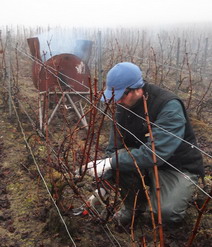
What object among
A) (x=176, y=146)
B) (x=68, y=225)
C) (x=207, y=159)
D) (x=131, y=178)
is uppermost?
(x=176, y=146)

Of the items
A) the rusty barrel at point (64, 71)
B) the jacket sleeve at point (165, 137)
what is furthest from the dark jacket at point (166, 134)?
the rusty barrel at point (64, 71)

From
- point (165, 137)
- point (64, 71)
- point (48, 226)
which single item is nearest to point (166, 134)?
point (165, 137)

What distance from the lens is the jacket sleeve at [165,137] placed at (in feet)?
7.16

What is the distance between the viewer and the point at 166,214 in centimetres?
237

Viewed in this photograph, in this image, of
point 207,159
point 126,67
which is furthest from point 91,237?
point 207,159

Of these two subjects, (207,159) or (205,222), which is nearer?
(205,222)

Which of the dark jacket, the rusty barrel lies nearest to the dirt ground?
the dark jacket

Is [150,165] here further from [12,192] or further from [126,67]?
[12,192]

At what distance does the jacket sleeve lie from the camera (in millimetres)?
2184

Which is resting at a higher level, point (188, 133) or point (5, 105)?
point (188, 133)

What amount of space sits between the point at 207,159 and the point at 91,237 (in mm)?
2459

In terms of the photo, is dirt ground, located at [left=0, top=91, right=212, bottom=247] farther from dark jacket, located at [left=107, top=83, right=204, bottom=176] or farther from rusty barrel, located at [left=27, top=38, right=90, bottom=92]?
rusty barrel, located at [left=27, top=38, right=90, bottom=92]

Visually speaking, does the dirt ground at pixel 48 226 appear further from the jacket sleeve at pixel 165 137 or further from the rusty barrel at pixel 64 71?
the rusty barrel at pixel 64 71

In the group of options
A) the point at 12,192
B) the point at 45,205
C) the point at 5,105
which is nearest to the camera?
the point at 45,205
